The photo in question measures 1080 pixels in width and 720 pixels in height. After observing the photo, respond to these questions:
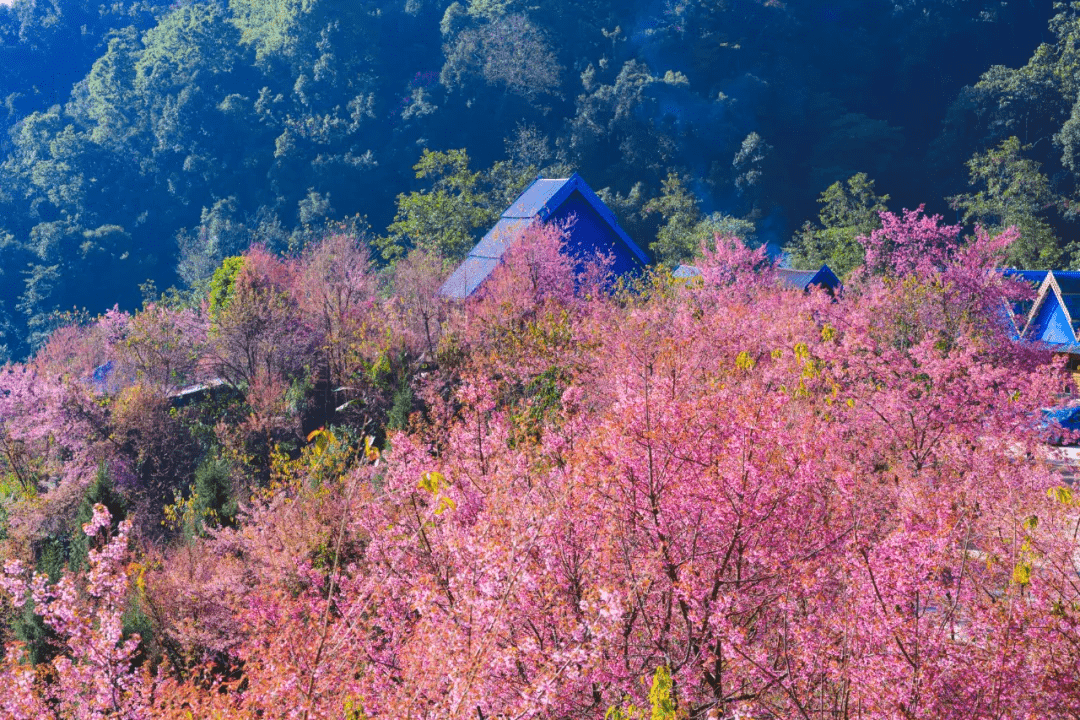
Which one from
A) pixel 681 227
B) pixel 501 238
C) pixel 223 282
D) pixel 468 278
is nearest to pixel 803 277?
pixel 501 238

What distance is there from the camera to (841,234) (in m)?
31.1

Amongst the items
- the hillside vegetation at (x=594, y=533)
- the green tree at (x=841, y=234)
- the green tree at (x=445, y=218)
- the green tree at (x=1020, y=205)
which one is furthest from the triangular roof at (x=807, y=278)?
the green tree at (x=445, y=218)

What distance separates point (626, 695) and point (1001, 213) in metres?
35.1

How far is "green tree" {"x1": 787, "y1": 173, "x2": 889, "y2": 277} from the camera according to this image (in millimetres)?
30031

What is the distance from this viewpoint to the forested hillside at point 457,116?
43531 mm

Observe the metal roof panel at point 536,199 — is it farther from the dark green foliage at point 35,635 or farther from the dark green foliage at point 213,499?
the dark green foliage at point 35,635

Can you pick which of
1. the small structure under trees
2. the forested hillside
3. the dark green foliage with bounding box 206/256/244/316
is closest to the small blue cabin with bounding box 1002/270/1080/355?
the small structure under trees

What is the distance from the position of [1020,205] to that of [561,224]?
70.3 feet

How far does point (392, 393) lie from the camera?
59.0ft

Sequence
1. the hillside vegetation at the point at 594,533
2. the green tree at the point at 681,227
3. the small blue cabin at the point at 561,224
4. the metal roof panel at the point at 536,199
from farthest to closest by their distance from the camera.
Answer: the green tree at the point at 681,227, the metal roof panel at the point at 536,199, the small blue cabin at the point at 561,224, the hillside vegetation at the point at 594,533

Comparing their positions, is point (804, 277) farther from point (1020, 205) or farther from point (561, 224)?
point (1020, 205)

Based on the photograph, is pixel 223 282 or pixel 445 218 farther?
pixel 445 218

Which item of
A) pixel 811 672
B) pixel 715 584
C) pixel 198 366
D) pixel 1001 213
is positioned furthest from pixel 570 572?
pixel 1001 213

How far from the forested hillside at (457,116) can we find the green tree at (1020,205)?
6328 mm
